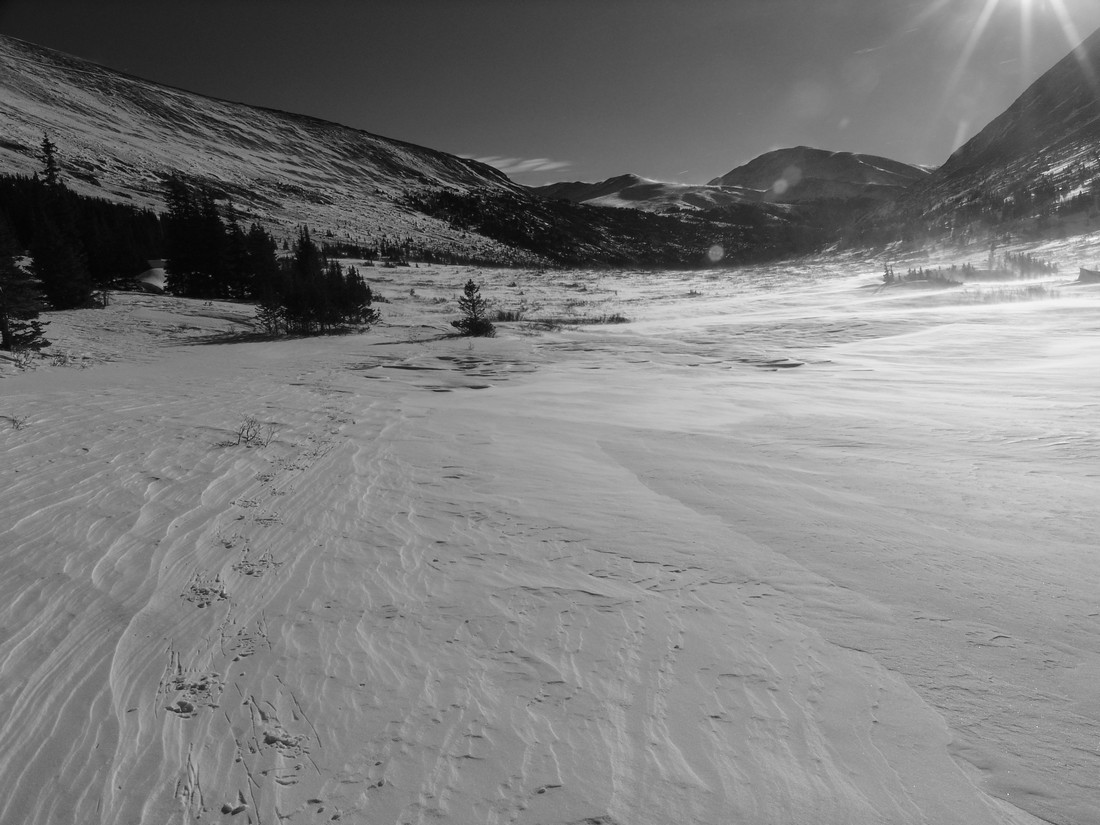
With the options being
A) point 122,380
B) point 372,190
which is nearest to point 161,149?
point 372,190

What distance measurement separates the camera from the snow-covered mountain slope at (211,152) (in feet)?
246

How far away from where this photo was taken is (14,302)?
43.2 ft

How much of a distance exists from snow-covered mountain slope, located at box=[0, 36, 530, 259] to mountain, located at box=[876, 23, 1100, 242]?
2301 inches

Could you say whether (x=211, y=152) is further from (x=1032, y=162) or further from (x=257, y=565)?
(x=257, y=565)

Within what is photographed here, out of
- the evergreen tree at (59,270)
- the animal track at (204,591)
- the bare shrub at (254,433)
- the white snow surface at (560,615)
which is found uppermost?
the evergreen tree at (59,270)

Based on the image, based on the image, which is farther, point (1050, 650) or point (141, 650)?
point (141, 650)

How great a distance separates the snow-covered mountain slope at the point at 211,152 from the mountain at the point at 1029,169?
58.5m

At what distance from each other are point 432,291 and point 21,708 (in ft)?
106

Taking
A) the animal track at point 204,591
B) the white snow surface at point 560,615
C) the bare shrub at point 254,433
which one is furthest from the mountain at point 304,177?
the animal track at point 204,591

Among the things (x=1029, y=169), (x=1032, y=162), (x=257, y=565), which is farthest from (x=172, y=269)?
(x=1032, y=162)

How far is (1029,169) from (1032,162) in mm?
2951

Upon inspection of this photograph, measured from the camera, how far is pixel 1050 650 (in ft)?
9.39

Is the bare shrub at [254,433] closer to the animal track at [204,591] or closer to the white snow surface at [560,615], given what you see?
the white snow surface at [560,615]

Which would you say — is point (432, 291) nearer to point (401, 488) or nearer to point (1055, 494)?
point (401, 488)
